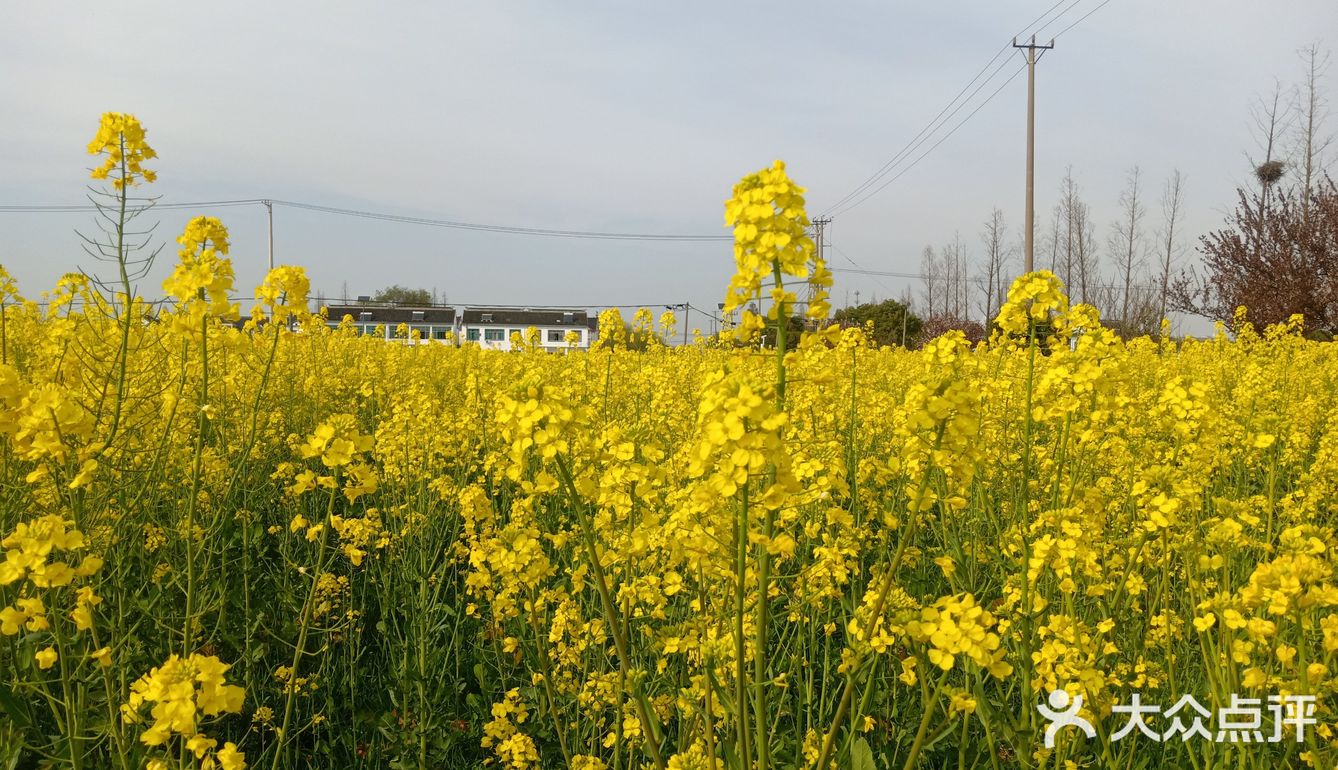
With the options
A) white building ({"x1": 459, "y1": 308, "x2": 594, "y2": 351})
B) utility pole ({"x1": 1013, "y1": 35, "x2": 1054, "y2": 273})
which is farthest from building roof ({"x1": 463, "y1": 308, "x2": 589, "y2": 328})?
utility pole ({"x1": 1013, "y1": 35, "x2": 1054, "y2": 273})

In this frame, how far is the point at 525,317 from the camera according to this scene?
53.3 metres

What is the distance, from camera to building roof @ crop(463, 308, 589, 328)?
166ft

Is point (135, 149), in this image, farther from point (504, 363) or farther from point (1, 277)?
point (504, 363)

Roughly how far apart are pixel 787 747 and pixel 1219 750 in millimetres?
1209

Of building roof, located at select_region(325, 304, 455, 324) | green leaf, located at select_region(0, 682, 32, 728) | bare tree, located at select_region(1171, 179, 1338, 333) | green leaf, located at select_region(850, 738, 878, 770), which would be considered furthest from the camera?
building roof, located at select_region(325, 304, 455, 324)

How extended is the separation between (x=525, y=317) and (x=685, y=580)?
2043 inches

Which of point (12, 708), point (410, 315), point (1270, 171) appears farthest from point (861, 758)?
point (410, 315)

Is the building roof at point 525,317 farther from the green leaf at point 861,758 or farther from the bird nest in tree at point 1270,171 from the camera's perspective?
the green leaf at point 861,758

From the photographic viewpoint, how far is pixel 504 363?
27.5 ft

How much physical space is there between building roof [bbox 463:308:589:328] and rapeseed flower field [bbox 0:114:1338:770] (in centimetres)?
4653

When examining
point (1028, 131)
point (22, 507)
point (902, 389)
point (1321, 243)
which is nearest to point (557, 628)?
point (22, 507)

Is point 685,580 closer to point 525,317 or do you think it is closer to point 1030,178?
point 1030,178

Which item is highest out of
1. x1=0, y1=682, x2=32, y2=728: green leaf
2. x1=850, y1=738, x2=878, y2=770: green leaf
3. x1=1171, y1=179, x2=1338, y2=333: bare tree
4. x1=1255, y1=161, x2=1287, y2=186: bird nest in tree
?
x1=1255, y1=161, x2=1287, y2=186: bird nest in tree

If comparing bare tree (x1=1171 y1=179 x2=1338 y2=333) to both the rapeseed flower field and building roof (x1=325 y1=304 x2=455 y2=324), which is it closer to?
the rapeseed flower field
